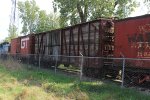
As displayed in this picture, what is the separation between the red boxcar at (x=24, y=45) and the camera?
124ft

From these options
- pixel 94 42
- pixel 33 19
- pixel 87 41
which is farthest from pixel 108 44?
pixel 33 19

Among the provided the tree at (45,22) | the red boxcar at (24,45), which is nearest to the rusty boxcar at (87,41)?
the red boxcar at (24,45)

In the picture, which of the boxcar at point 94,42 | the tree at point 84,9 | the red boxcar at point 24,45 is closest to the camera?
the boxcar at point 94,42

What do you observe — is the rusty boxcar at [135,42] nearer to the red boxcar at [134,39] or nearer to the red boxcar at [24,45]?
the red boxcar at [134,39]

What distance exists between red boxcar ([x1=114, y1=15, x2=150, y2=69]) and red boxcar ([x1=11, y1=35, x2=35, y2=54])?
60.6 feet

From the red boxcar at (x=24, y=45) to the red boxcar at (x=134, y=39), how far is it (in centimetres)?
1848

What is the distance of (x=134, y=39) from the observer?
18.2m

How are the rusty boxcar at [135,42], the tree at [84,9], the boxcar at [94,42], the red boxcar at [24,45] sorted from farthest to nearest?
the tree at [84,9] → the red boxcar at [24,45] → the boxcar at [94,42] → the rusty boxcar at [135,42]

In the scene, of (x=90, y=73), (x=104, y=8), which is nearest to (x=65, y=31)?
(x=90, y=73)

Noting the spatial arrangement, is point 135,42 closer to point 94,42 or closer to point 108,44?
point 108,44

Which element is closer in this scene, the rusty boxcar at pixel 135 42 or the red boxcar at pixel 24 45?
the rusty boxcar at pixel 135 42

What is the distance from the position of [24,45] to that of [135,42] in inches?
953

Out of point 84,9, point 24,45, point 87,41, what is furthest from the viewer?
point 84,9

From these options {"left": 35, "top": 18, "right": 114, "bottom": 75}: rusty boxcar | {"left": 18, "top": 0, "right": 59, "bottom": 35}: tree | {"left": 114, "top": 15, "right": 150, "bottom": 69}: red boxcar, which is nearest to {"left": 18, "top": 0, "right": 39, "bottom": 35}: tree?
{"left": 18, "top": 0, "right": 59, "bottom": 35}: tree
